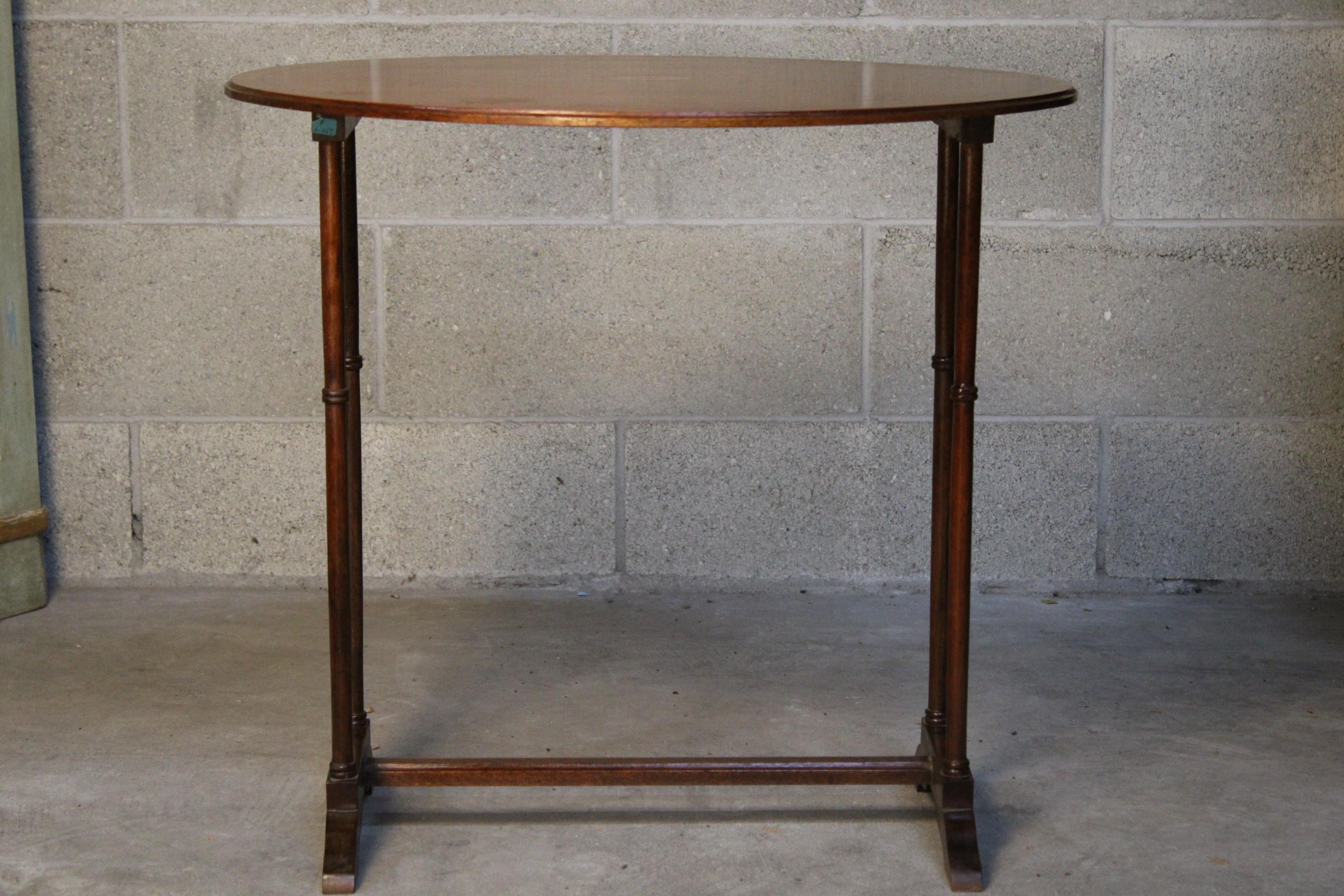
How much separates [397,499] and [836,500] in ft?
2.97

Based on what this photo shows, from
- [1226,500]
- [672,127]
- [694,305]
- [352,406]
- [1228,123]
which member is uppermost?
[1228,123]

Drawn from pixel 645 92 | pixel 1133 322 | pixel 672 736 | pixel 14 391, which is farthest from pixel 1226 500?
pixel 14 391

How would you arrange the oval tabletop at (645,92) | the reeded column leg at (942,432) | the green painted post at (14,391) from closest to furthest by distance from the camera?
the oval tabletop at (645,92), the reeded column leg at (942,432), the green painted post at (14,391)

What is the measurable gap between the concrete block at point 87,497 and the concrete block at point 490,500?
0.51 m

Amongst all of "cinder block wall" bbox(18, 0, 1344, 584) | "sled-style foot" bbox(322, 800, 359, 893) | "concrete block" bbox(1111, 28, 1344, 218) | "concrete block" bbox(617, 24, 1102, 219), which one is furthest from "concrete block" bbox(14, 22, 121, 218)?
"concrete block" bbox(1111, 28, 1344, 218)

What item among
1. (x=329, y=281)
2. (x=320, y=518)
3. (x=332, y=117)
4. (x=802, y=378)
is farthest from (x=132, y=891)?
(x=802, y=378)

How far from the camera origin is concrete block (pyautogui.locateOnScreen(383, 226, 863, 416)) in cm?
338

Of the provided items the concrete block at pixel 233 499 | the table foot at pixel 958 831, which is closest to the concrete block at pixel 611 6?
the concrete block at pixel 233 499

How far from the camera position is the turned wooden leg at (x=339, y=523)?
6.95 ft

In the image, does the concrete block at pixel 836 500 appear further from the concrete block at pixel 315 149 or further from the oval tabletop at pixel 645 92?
the oval tabletop at pixel 645 92

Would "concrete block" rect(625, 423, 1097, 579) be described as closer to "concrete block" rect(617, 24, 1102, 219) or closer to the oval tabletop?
"concrete block" rect(617, 24, 1102, 219)

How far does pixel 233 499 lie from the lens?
3.47 meters

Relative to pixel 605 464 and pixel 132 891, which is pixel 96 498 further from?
pixel 132 891

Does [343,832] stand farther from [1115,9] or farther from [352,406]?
[1115,9]
